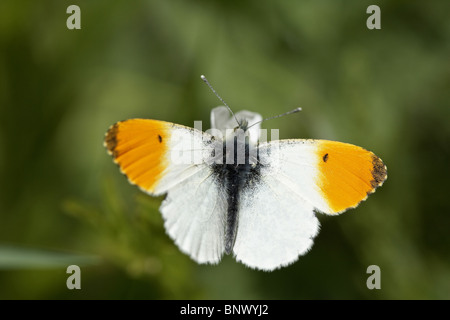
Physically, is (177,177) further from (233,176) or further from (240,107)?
(240,107)

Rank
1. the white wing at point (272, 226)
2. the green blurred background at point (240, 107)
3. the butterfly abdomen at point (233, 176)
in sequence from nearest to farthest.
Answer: the white wing at point (272, 226) < the butterfly abdomen at point (233, 176) < the green blurred background at point (240, 107)

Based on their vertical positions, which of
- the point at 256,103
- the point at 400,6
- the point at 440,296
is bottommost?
the point at 440,296

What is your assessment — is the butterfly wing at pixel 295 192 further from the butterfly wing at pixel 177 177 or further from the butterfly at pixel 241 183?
the butterfly wing at pixel 177 177

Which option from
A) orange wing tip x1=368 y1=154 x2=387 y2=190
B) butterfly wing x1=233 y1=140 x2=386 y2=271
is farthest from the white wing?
orange wing tip x1=368 y1=154 x2=387 y2=190

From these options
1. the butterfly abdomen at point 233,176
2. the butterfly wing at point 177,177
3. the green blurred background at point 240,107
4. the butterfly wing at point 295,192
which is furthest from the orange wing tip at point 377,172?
the green blurred background at point 240,107

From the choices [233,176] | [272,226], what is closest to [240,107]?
[233,176]

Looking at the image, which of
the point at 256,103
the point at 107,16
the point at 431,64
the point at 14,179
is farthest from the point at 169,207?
the point at 431,64

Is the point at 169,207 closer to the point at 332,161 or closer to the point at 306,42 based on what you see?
the point at 332,161
